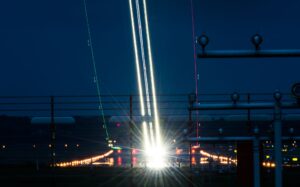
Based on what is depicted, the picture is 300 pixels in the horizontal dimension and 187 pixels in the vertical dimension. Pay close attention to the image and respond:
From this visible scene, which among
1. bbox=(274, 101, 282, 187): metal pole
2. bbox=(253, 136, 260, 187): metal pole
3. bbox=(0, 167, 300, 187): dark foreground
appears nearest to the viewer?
bbox=(274, 101, 282, 187): metal pole

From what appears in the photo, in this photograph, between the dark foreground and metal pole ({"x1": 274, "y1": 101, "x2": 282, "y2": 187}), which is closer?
metal pole ({"x1": 274, "y1": 101, "x2": 282, "y2": 187})

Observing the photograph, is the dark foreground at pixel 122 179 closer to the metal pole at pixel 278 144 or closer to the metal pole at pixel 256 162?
the metal pole at pixel 256 162

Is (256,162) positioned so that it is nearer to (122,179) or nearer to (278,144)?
(278,144)

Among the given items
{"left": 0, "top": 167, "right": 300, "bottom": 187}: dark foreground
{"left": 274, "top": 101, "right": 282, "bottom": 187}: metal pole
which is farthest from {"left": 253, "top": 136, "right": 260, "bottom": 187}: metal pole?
{"left": 0, "top": 167, "right": 300, "bottom": 187}: dark foreground

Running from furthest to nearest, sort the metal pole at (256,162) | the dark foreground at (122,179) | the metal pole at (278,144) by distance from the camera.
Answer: the dark foreground at (122,179) → the metal pole at (256,162) → the metal pole at (278,144)

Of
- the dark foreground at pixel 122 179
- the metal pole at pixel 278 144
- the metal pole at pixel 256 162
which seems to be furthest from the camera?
the dark foreground at pixel 122 179

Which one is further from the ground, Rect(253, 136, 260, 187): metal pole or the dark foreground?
Rect(253, 136, 260, 187): metal pole

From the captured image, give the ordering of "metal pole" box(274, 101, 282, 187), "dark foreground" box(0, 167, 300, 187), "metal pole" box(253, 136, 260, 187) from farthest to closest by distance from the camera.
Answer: "dark foreground" box(0, 167, 300, 187)
"metal pole" box(253, 136, 260, 187)
"metal pole" box(274, 101, 282, 187)

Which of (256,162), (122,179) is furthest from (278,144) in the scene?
(122,179)

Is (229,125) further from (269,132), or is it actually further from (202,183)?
(269,132)

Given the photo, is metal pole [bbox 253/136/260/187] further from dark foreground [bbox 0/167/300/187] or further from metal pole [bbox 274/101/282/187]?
dark foreground [bbox 0/167/300/187]

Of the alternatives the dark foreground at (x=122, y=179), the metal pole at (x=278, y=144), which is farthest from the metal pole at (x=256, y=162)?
the dark foreground at (x=122, y=179)

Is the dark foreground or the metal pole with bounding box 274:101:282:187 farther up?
the metal pole with bounding box 274:101:282:187

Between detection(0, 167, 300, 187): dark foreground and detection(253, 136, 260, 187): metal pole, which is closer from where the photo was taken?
detection(253, 136, 260, 187): metal pole
